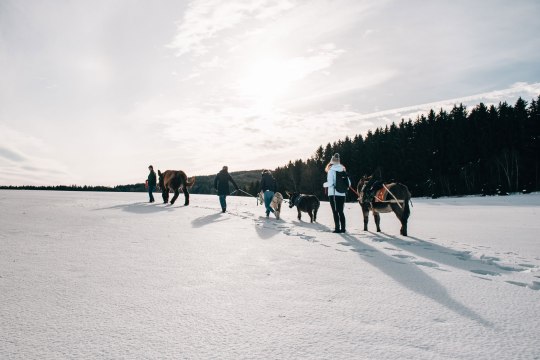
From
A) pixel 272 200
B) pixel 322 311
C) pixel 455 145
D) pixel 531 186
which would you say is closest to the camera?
pixel 322 311

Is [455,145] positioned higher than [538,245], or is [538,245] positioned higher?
[455,145]

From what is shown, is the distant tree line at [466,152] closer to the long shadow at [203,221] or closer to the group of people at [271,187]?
the group of people at [271,187]

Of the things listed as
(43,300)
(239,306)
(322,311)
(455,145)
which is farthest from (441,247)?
(455,145)

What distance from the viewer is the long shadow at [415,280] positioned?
118 inches

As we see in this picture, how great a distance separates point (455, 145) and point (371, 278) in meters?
67.5

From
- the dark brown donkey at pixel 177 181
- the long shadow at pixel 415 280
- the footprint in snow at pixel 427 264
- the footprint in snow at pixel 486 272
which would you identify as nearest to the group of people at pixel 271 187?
the dark brown donkey at pixel 177 181

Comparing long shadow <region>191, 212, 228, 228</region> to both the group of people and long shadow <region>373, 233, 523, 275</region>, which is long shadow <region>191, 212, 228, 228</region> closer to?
the group of people

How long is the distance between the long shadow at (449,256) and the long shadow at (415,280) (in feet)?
2.53

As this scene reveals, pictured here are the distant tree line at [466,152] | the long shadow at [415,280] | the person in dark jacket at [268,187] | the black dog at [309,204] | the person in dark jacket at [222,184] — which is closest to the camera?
the long shadow at [415,280]

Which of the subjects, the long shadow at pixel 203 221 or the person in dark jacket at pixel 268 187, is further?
the person in dark jacket at pixel 268 187

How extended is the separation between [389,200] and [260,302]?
22.2 feet

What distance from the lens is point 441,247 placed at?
6.80 meters

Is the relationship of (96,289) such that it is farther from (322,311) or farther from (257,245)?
(257,245)

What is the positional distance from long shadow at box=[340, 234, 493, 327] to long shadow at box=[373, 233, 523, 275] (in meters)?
0.77
